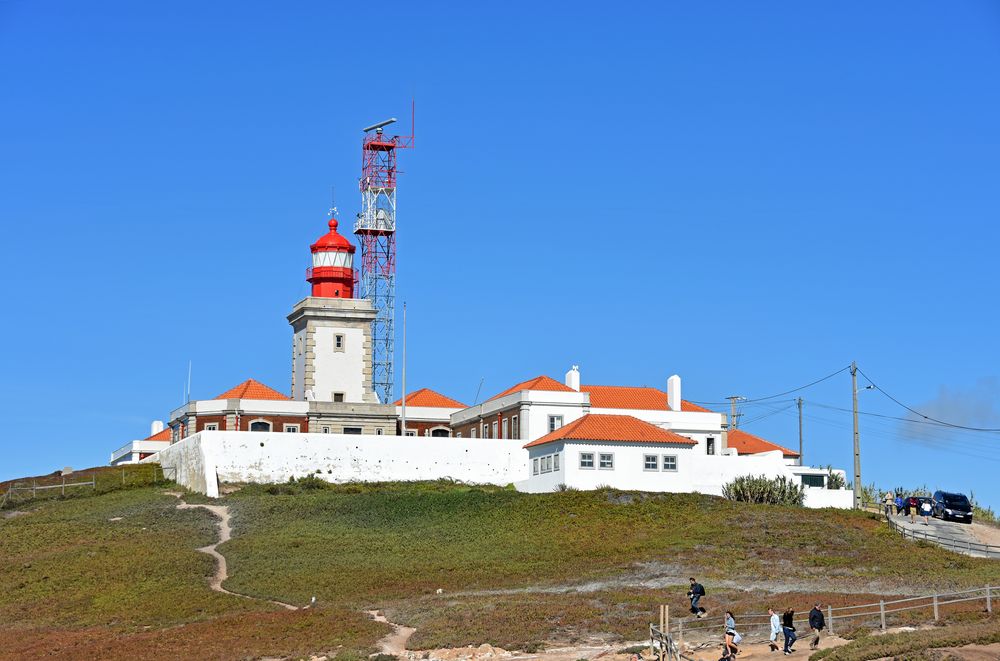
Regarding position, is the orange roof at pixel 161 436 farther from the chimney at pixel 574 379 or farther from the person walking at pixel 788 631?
the person walking at pixel 788 631

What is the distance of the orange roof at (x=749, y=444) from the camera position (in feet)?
320

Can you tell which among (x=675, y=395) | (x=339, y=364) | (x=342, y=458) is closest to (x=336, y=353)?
(x=339, y=364)

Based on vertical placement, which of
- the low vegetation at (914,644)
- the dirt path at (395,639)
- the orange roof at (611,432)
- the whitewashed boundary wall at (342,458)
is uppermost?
the orange roof at (611,432)

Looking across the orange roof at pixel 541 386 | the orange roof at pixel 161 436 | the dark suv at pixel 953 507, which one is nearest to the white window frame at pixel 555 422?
the orange roof at pixel 541 386

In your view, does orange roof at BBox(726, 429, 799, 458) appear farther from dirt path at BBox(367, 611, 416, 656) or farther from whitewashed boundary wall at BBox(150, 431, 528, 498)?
dirt path at BBox(367, 611, 416, 656)

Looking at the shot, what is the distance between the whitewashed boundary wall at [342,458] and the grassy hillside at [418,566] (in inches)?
61.7

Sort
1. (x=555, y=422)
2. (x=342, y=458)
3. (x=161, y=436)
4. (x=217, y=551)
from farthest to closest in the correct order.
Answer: (x=161, y=436) < (x=555, y=422) < (x=342, y=458) < (x=217, y=551)

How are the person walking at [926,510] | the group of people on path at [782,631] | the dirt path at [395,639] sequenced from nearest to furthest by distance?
1. the group of people on path at [782,631]
2. the dirt path at [395,639]
3. the person walking at [926,510]

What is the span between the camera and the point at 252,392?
8569 cm

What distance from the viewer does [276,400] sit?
276ft

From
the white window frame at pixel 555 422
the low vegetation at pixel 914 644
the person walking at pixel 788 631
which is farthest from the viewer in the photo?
the white window frame at pixel 555 422

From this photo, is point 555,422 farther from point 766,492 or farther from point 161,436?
point 161,436

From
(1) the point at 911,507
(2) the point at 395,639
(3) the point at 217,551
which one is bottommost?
(2) the point at 395,639

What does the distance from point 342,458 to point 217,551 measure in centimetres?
1752
